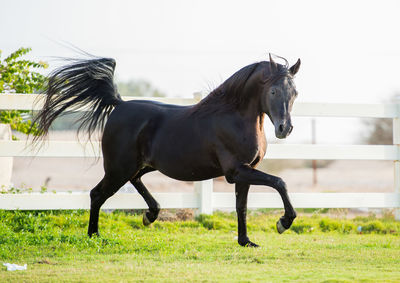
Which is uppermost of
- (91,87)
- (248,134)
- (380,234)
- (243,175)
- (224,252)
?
(91,87)

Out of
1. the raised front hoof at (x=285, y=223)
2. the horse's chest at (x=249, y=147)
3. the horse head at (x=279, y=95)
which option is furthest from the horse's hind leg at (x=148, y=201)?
the horse head at (x=279, y=95)

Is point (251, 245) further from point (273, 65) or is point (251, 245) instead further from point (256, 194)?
point (256, 194)

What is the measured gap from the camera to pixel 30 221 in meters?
7.89

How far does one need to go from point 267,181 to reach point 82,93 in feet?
9.20

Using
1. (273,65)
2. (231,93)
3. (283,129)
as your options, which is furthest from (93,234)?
(273,65)

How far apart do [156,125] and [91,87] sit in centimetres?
110

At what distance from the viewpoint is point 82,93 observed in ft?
23.1

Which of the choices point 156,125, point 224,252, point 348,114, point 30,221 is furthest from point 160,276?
point 348,114

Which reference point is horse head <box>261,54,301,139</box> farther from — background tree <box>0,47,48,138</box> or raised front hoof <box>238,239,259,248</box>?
background tree <box>0,47,48,138</box>

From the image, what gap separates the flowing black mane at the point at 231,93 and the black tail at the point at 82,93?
139 centimetres

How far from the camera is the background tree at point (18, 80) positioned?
9.27 m

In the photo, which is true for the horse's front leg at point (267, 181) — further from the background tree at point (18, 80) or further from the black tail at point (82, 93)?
the background tree at point (18, 80)

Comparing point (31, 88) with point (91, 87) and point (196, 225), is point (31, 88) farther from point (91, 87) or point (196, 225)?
point (196, 225)

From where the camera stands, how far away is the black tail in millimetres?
7031
